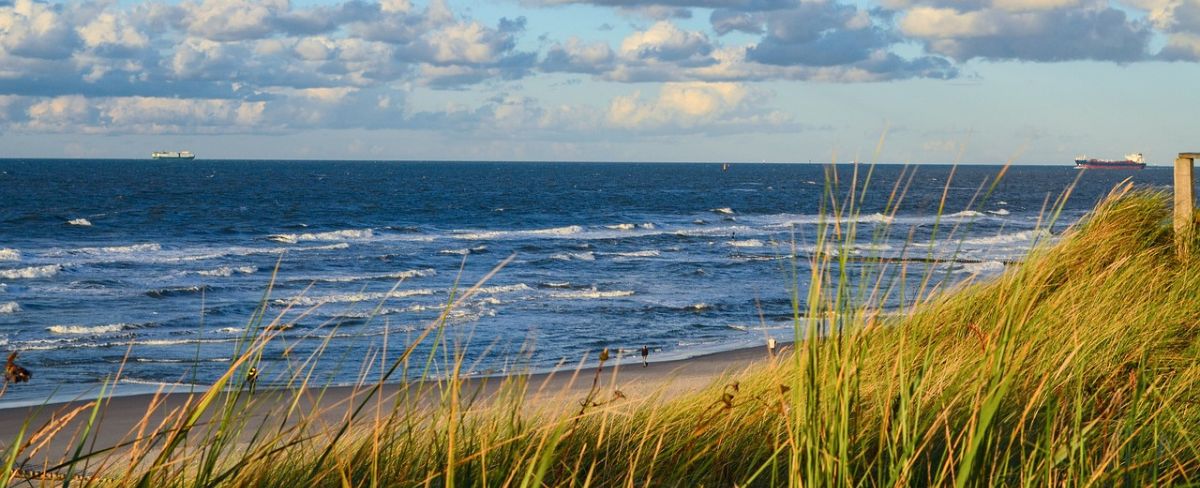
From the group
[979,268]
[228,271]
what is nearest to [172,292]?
[228,271]

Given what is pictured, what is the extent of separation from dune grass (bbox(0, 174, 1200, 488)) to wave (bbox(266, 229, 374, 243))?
122ft

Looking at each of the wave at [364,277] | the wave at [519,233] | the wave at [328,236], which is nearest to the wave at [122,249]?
the wave at [328,236]

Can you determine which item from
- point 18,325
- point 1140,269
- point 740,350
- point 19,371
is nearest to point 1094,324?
point 1140,269

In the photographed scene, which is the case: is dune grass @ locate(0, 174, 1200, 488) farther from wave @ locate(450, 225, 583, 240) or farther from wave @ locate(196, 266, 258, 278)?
wave @ locate(450, 225, 583, 240)

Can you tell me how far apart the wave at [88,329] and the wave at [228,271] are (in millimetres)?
8844

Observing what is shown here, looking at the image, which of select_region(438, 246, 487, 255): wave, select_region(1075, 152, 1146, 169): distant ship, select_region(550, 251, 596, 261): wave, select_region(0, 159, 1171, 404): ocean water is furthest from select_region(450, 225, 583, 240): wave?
select_region(1075, 152, 1146, 169): distant ship

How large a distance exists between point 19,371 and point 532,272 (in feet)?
87.1

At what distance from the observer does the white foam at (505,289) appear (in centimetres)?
2361

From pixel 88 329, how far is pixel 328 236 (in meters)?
25.4

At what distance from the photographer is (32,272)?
1086 inches

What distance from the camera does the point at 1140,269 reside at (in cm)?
773

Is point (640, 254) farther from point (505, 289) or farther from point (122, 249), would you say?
point (122, 249)

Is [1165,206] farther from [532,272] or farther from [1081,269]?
[532,272]

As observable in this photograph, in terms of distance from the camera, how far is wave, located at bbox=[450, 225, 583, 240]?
147 ft
